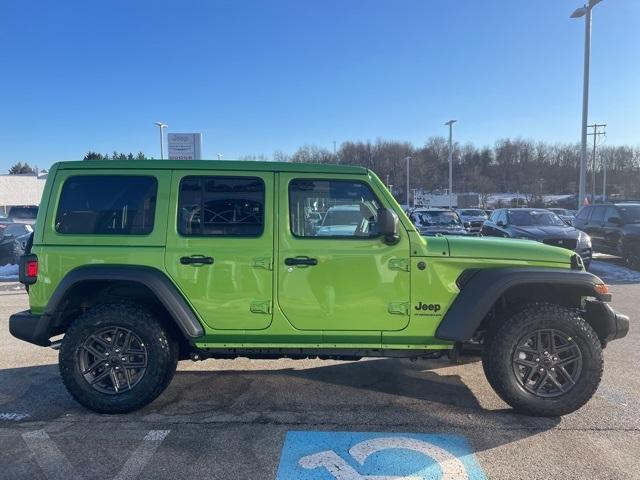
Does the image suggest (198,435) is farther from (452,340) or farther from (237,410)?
(452,340)

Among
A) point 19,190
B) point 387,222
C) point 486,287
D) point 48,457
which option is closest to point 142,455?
point 48,457

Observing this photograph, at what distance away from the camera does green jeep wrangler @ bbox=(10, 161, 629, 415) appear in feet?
12.6

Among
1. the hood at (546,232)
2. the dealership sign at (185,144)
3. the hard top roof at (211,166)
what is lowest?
the hood at (546,232)

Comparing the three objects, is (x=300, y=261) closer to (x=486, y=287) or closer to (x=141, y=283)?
(x=141, y=283)

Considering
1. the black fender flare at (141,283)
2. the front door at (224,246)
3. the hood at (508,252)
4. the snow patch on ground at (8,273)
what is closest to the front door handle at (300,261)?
the front door at (224,246)

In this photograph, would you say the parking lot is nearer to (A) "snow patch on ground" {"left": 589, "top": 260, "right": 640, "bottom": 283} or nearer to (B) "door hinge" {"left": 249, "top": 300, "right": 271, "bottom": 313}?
(B) "door hinge" {"left": 249, "top": 300, "right": 271, "bottom": 313}

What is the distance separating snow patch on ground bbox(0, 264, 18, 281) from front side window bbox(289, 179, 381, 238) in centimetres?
1111

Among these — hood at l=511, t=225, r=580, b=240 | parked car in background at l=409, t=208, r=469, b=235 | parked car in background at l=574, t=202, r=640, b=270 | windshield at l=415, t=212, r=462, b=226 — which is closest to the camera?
hood at l=511, t=225, r=580, b=240

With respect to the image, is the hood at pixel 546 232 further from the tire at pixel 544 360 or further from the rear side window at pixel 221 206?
the rear side window at pixel 221 206

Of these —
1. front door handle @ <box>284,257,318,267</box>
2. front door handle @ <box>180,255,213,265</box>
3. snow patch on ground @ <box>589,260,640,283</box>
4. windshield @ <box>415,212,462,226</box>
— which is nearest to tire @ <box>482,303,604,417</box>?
front door handle @ <box>284,257,318,267</box>

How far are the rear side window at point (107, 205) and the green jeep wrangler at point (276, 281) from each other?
0.04 ft

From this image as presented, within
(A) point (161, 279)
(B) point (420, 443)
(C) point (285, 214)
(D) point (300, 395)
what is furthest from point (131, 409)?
(B) point (420, 443)

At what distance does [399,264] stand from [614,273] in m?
10.1

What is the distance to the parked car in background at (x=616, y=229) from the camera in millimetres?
12375
